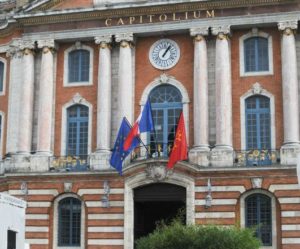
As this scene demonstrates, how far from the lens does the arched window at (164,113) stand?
125 ft

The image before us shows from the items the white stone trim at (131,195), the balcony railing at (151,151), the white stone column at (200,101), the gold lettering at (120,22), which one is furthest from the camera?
the gold lettering at (120,22)

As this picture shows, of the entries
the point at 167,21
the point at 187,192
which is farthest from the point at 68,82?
the point at 187,192

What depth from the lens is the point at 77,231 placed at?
37906 millimetres

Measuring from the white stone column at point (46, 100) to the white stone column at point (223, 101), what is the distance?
30.8 ft

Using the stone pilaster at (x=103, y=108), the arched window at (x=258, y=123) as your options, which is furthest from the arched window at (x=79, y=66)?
the arched window at (x=258, y=123)

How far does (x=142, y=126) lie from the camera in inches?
1406

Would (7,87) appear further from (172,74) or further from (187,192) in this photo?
(187,192)

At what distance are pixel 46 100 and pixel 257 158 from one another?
A: 12.2 metres

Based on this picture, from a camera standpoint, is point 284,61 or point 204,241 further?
point 284,61

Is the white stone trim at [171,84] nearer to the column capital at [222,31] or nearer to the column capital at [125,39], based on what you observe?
the column capital at [125,39]

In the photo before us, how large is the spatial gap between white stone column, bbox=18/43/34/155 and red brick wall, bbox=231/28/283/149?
11393 mm

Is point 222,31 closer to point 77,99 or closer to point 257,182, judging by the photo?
point 257,182

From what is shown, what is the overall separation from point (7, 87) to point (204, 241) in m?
19.4

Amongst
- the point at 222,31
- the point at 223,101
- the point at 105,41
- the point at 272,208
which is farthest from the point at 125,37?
the point at 272,208
